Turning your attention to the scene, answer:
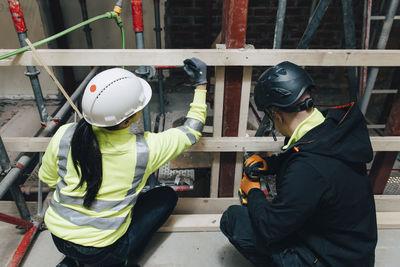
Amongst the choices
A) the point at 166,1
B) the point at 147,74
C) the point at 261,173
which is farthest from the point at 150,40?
the point at 261,173

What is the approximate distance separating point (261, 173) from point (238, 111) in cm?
38

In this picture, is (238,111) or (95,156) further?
(238,111)

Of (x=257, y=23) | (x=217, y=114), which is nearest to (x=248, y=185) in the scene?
(x=217, y=114)

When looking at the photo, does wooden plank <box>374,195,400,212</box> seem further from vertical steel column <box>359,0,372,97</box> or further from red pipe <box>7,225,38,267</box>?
red pipe <box>7,225,38,267</box>

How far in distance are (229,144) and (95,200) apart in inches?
32.5

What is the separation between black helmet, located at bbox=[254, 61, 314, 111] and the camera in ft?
4.20

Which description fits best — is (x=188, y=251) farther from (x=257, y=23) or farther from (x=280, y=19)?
(x=257, y=23)

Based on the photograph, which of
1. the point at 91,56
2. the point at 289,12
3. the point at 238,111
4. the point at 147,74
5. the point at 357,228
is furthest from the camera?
the point at 289,12

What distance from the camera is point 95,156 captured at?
130cm

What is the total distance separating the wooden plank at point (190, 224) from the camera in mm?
2020

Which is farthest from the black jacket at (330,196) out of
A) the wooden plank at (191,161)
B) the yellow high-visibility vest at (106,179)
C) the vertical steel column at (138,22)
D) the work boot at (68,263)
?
the wooden plank at (191,161)

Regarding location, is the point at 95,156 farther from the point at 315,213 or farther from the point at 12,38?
the point at 12,38

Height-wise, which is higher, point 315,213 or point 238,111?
point 238,111

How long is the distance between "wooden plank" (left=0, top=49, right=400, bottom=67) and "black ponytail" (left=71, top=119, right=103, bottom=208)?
400 millimetres
